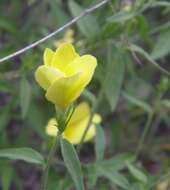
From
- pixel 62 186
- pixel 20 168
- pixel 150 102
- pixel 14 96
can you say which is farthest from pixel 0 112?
pixel 150 102

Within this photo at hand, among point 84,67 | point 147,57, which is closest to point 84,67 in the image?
point 84,67

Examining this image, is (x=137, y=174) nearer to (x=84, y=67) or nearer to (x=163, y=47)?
(x=163, y=47)

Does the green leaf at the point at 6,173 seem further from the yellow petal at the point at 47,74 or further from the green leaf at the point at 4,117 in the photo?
the yellow petal at the point at 47,74

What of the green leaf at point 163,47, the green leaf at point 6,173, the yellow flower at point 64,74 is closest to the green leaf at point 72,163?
the yellow flower at point 64,74

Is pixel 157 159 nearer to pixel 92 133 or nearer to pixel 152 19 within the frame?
pixel 152 19

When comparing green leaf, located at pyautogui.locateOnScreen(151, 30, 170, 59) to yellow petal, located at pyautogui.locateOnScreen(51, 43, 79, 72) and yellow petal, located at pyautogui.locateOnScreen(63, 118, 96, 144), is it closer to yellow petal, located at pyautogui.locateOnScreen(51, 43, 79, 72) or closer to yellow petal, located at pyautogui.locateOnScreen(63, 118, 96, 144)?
yellow petal, located at pyautogui.locateOnScreen(63, 118, 96, 144)

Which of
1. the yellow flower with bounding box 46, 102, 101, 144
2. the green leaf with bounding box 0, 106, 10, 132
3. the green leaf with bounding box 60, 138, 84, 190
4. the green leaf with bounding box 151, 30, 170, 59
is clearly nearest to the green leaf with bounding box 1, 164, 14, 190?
the green leaf with bounding box 0, 106, 10, 132
